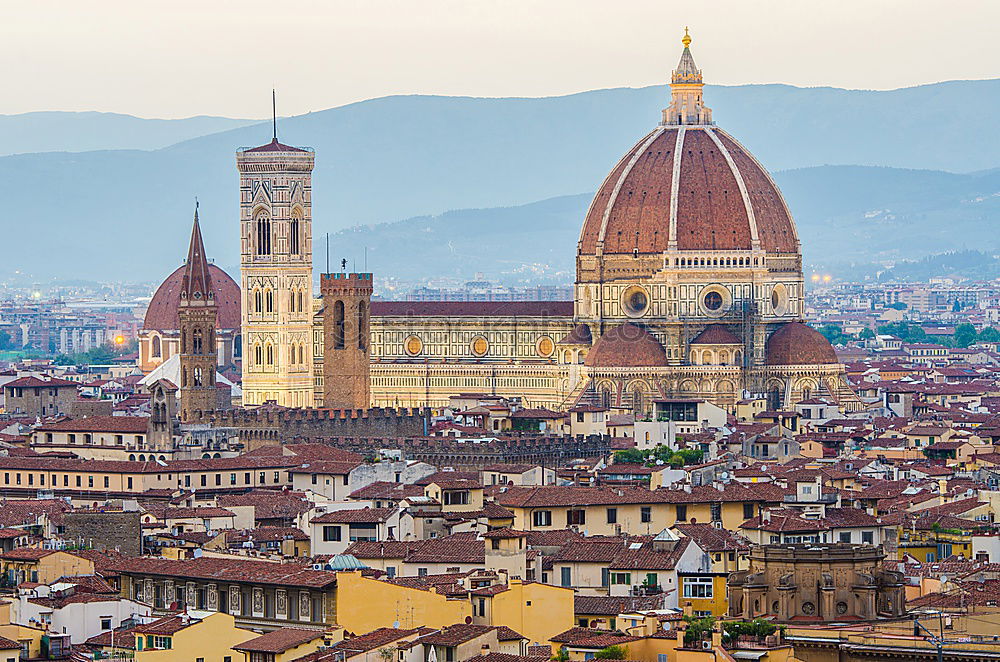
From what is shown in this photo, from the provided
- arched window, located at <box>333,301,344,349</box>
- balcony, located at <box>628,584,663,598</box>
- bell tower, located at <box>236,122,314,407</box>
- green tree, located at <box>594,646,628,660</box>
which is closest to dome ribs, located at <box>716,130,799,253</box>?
bell tower, located at <box>236,122,314,407</box>

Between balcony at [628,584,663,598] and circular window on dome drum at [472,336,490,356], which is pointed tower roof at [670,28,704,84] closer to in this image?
circular window on dome drum at [472,336,490,356]

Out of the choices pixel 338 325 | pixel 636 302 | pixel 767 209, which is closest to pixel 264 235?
pixel 636 302

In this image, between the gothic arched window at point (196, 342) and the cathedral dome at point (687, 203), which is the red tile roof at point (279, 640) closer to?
the gothic arched window at point (196, 342)

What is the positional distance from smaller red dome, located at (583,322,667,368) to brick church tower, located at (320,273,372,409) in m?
12.6

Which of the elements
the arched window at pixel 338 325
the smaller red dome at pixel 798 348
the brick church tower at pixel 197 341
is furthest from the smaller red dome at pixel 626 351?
the brick church tower at pixel 197 341

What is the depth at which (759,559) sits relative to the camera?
43719 millimetres

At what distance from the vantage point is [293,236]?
454ft

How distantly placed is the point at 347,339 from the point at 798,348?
20587 mm

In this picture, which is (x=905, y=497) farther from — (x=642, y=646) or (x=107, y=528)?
(x=642, y=646)

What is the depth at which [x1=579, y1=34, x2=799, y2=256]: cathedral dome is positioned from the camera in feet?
446

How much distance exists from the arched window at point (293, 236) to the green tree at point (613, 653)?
98.9 metres

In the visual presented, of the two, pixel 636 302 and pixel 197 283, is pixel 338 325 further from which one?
pixel 636 302

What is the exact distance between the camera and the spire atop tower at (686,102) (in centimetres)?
14388

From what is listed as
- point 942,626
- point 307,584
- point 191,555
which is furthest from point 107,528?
point 942,626
